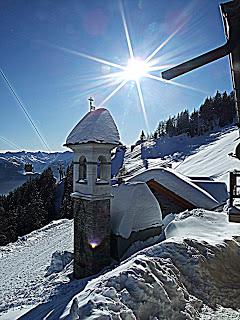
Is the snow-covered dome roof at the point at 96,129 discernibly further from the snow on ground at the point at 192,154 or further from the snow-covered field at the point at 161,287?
the snow on ground at the point at 192,154

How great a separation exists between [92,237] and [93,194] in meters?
1.29

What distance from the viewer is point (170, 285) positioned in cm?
492

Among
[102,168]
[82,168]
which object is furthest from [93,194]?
[82,168]

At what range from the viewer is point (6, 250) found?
1830 centimetres

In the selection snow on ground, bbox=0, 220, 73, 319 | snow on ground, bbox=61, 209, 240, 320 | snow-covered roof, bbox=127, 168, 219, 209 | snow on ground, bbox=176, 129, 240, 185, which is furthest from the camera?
snow on ground, bbox=176, 129, 240, 185

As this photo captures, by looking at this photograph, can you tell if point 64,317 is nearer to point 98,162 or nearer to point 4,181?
point 98,162

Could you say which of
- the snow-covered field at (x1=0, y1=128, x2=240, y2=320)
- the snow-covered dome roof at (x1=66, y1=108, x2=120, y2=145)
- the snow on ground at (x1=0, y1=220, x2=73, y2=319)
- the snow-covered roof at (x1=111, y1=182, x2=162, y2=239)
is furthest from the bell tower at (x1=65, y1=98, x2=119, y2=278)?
the snow on ground at (x1=0, y1=220, x2=73, y2=319)

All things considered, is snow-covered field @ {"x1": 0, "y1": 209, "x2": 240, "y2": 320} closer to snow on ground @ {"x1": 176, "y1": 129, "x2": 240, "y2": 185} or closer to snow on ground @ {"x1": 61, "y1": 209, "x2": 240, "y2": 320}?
snow on ground @ {"x1": 61, "y1": 209, "x2": 240, "y2": 320}

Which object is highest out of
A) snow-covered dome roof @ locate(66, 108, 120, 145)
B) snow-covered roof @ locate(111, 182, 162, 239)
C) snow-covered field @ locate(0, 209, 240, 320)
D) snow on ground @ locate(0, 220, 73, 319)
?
snow-covered dome roof @ locate(66, 108, 120, 145)

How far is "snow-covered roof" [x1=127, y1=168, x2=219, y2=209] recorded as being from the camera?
13.4 metres

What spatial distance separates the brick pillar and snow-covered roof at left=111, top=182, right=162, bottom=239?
74cm

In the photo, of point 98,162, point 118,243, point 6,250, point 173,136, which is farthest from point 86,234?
point 173,136

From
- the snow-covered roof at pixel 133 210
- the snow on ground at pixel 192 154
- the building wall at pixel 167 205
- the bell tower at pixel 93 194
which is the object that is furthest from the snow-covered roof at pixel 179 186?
the snow on ground at pixel 192 154

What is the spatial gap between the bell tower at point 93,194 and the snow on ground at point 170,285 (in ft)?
8.56
